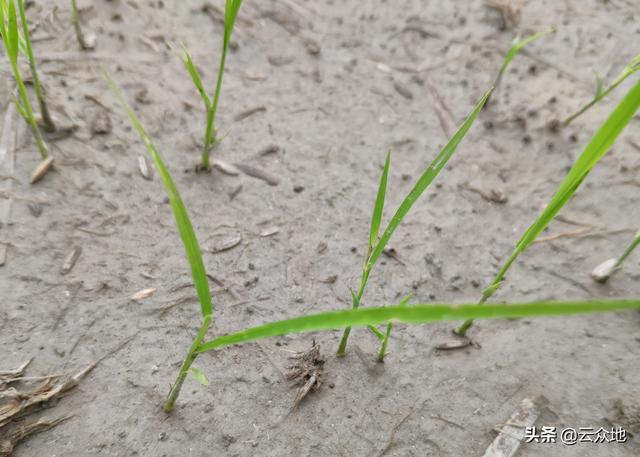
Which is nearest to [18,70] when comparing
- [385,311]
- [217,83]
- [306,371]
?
[217,83]

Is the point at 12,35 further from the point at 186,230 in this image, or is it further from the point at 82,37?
the point at 186,230

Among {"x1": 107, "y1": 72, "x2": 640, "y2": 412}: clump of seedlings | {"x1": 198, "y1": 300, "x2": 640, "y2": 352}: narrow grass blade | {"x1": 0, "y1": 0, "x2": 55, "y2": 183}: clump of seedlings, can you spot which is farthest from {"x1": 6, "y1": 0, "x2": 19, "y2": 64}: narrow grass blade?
{"x1": 198, "y1": 300, "x2": 640, "y2": 352}: narrow grass blade

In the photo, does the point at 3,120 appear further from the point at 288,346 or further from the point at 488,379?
the point at 488,379

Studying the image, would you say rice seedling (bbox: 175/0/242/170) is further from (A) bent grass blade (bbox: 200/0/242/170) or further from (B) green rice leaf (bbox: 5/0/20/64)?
(B) green rice leaf (bbox: 5/0/20/64)

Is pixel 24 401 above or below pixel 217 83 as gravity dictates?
below

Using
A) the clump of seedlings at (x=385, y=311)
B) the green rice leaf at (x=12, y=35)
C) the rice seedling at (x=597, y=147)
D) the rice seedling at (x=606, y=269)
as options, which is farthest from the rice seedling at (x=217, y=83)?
the rice seedling at (x=606, y=269)

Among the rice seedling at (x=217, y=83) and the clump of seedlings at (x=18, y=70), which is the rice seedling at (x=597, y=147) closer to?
the rice seedling at (x=217, y=83)
